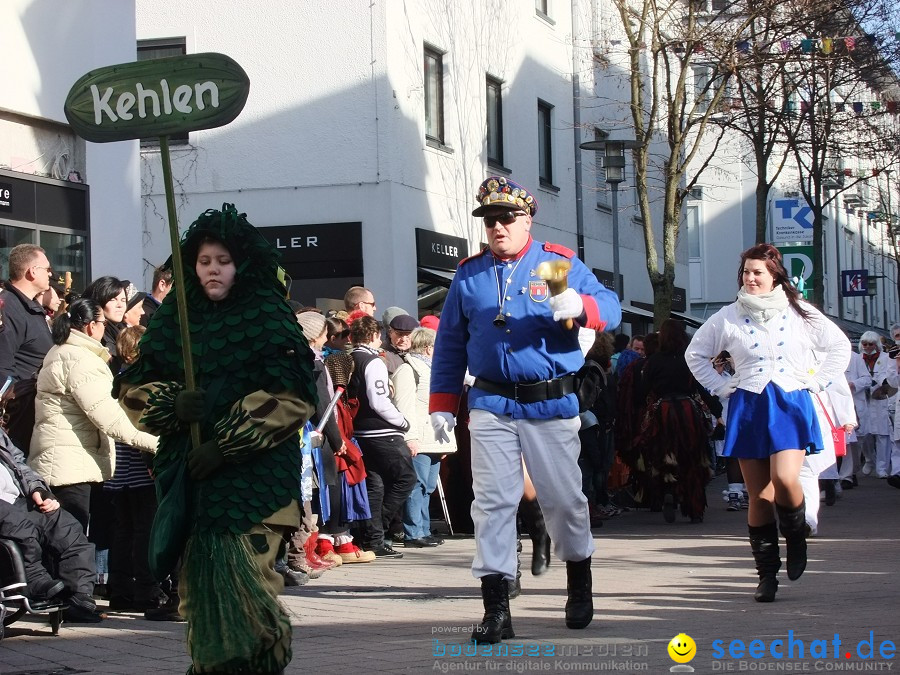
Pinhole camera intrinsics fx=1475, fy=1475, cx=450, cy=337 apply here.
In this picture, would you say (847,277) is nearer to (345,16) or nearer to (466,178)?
(466,178)

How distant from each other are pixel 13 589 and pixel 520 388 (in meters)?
2.75

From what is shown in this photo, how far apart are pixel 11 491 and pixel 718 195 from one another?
44338 millimetres

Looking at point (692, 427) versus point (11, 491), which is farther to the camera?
point (692, 427)

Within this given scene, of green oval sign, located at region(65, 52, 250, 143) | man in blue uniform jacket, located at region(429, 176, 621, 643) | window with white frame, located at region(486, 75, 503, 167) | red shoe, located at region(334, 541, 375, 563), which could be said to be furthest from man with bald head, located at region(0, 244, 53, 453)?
window with white frame, located at region(486, 75, 503, 167)

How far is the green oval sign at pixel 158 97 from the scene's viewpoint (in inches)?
206

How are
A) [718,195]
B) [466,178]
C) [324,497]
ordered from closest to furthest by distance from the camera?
[324,497]
[466,178]
[718,195]

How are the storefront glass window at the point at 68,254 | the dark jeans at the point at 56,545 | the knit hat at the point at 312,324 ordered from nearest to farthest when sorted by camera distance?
the dark jeans at the point at 56,545 < the knit hat at the point at 312,324 < the storefront glass window at the point at 68,254

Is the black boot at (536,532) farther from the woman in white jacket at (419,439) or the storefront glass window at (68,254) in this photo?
the storefront glass window at (68,254)

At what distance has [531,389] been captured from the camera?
7059 mm

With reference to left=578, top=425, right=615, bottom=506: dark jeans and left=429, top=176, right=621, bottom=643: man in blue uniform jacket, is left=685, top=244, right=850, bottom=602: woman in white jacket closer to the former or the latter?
left=429, top=176, right=621, bottom=643: man in blue uniform jacket

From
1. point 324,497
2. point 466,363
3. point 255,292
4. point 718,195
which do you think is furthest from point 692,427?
point 718,195

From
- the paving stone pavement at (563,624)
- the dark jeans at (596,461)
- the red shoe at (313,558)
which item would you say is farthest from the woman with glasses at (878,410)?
the red shoe at (313,558)

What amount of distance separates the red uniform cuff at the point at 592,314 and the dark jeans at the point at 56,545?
Result: 9.90 feet

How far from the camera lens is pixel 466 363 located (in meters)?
7.45
